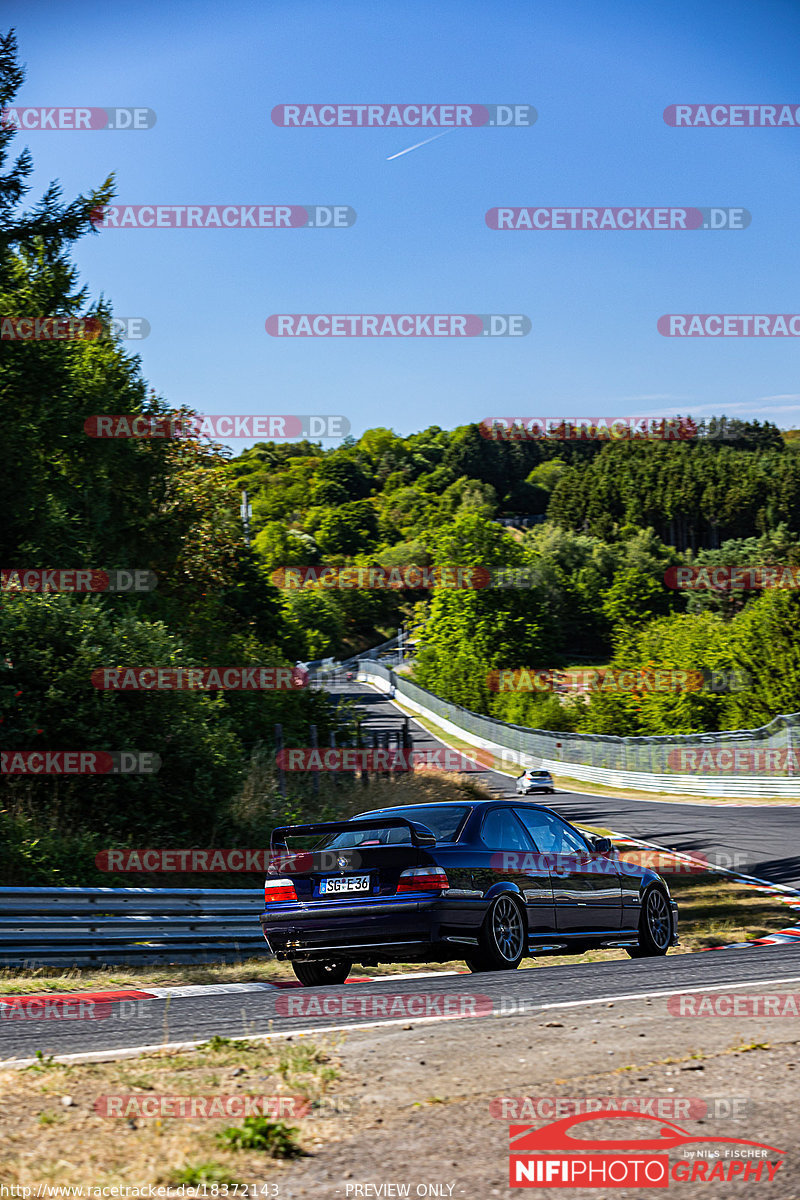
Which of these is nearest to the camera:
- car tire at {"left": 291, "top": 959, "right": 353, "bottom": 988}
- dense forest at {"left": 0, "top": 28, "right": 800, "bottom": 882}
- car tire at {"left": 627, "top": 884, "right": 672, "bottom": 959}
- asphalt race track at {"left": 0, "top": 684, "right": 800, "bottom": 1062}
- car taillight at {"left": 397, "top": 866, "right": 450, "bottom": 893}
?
asphalt race track at {"left": 0, "top": 684, "right": 800, "bottom": 1062}

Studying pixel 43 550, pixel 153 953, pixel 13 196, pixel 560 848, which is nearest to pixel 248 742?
pixel 43 550

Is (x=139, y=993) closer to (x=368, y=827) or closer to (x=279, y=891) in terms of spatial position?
(x=279, y=891)

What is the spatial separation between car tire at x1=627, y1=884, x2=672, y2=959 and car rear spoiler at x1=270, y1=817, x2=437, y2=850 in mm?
2779

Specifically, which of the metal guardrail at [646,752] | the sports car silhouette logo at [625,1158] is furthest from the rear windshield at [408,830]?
the metal guardrail at [646,752]

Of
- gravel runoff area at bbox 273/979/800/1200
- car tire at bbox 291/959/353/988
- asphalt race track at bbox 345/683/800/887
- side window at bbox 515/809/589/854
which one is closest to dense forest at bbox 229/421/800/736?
asphalt race track at bbox 345/683/800/887

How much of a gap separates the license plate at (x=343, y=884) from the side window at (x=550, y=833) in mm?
1680

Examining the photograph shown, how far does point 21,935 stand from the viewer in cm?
1039

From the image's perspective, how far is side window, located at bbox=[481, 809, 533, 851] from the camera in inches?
361

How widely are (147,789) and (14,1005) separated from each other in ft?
A: 28.0

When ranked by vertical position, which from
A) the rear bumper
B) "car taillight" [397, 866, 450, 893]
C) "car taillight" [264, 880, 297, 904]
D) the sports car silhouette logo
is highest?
"car taillight" [397, 866, 450, 893]

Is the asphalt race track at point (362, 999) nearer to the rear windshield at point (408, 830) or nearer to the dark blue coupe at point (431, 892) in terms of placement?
the dark blue coupe at point (431, 892)

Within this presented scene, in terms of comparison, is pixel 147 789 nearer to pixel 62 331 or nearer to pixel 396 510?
pixel 62 331

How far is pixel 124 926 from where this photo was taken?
1092cm

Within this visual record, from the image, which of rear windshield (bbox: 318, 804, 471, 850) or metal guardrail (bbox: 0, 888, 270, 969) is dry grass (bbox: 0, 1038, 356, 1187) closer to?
rear windshield (bbox: 318, 804, 471, 850)
